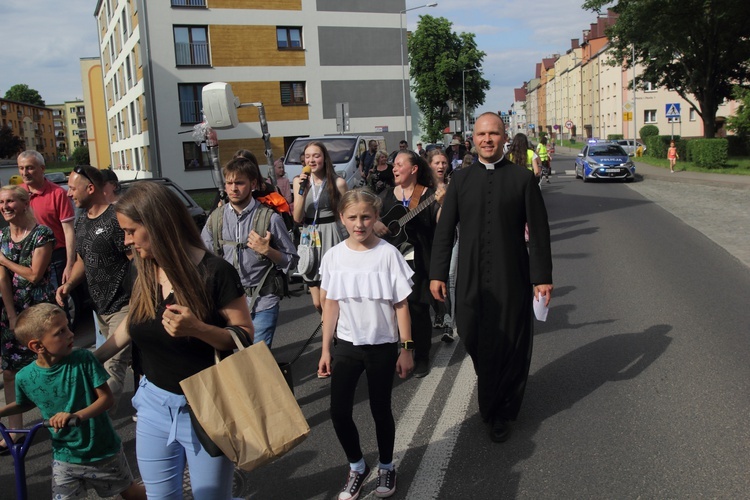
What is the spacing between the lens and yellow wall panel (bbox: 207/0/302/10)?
36.9 meters

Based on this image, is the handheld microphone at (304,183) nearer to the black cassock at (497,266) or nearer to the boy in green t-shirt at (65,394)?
the black cassock at (497,266)

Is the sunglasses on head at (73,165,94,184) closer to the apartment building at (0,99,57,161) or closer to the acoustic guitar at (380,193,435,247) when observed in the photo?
the acoustic guitar at (380,193,435,247)

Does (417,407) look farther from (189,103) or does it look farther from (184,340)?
(189,103)

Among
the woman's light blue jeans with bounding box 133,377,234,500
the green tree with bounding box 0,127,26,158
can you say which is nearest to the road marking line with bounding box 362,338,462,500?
the woman's light blue jeans with bounding box 133,377,234,500

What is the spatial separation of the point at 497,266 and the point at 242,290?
2.03 meters

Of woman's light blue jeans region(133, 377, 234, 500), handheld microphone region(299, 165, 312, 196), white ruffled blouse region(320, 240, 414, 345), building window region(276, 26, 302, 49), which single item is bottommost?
woman's light blue jeans region(133, 377, 234, 500)

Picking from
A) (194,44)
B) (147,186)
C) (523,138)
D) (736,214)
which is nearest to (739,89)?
(736,214)

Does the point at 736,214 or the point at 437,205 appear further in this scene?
the point at 736,214

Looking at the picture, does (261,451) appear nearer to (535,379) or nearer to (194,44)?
(535,379)

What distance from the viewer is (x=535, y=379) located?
17.7ft

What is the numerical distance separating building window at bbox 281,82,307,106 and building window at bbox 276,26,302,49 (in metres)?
2.05

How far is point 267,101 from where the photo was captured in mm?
38688

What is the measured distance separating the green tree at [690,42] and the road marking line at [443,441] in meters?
28.9

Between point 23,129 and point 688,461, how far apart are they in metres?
140
